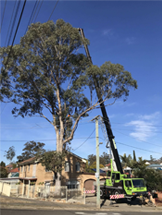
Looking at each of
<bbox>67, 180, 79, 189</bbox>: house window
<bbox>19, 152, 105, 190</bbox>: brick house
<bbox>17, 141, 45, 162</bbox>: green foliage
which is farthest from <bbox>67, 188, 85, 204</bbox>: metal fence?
<bbox>17, 141, 45, 162</bbox>: green foliage

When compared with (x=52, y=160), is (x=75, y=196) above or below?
below

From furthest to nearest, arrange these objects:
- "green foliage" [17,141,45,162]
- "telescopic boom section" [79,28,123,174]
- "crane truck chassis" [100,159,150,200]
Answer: "green foliage" [17,141,45,162], "telescopic boom section" [79,28,123,174], "crane truck chassis" [100,159,150,200]

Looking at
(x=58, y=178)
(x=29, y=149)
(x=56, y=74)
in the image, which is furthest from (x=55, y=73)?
(x=29, y=149)

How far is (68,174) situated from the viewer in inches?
1134

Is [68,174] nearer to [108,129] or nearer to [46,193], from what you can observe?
[46,193]

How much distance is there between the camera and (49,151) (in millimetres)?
21078

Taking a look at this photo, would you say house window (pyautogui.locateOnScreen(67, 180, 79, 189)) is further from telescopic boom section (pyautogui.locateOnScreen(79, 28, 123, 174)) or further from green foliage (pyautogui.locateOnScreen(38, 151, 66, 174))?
telescopic boom section (pyautogui.locateOnScreen(79, 28, 123, 174))

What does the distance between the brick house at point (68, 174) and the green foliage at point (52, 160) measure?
24.1ft

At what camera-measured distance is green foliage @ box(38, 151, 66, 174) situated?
2036 cm

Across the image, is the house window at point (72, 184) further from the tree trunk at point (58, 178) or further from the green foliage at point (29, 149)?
the green foliage at point (29, 149)

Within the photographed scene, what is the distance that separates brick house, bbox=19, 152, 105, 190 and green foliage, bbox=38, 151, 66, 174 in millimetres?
7337

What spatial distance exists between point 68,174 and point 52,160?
372 inches

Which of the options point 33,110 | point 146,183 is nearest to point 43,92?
point 33,110

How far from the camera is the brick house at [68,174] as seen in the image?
91.2ft
